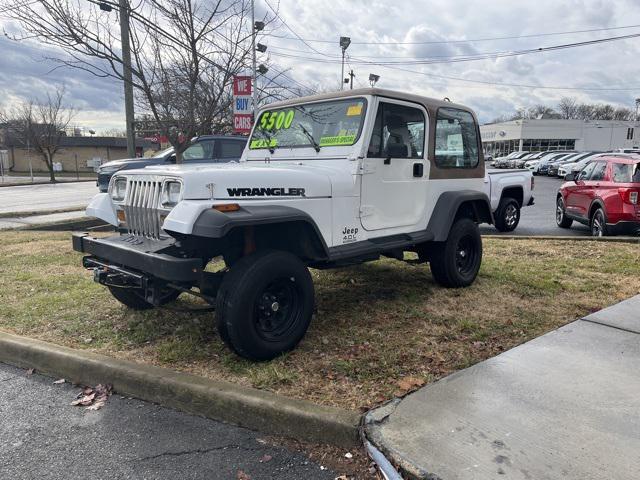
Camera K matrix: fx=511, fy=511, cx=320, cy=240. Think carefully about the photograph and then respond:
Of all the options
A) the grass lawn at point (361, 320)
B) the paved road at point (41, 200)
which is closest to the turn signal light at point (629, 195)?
the grass lawn at point (361, 320)

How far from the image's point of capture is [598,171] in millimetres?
9578

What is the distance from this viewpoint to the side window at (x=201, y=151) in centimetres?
1130

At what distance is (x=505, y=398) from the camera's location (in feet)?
10.2

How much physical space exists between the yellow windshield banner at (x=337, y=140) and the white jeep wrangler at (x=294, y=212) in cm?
1

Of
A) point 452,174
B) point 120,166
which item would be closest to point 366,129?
point 452,174

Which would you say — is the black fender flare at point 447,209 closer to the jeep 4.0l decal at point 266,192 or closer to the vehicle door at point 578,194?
the jeep 4.0l decal at point 266,192

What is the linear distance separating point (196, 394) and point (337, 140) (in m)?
2.45

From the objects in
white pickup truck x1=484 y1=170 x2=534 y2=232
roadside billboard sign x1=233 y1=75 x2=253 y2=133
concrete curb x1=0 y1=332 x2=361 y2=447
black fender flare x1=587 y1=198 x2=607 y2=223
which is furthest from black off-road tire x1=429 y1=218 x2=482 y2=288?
white pickup truck x1=484 y1=170 x2=534 y2=232

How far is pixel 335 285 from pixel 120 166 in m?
8.25

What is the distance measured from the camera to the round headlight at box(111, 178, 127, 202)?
4.23 meters

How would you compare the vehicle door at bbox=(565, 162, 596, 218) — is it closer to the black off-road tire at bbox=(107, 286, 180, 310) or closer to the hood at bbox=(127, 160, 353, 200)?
the hood at bbox=(127, 160, 353, 200)

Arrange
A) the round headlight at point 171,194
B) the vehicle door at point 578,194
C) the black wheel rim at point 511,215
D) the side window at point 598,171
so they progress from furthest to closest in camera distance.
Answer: the black wheel rim at point 511,215 < the vehicle door at point 578,194 < the side window at point 598,171 < the round headlight at point 171,194

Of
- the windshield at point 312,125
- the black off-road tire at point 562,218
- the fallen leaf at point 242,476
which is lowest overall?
the fallen leaf at point 242,476

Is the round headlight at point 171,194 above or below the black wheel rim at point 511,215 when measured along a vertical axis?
above
